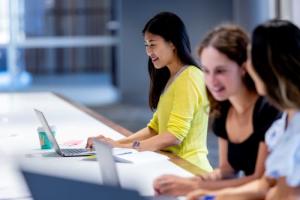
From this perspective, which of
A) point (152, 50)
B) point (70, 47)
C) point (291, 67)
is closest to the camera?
point (291, 67)

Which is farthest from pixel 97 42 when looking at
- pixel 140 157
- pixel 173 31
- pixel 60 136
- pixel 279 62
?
pixel 279 62

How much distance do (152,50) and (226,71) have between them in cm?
115

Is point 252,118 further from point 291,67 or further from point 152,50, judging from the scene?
point 152,50

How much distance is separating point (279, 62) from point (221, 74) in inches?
12.1

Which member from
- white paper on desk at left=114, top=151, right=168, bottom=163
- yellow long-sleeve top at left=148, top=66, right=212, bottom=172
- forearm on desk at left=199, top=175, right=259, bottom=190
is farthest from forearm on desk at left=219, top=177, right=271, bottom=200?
yellow long-sleeve top at left=148, top=66, right=212, bottom=172

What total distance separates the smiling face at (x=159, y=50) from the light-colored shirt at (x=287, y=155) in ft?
4.47

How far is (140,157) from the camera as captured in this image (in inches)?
114

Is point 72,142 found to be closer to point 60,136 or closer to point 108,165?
point 60,136

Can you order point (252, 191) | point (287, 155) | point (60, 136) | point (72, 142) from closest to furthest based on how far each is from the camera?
point (287, 155) < point (252, 191) < point (72, 142) < point (60, 136)

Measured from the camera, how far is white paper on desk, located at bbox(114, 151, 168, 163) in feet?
9.27

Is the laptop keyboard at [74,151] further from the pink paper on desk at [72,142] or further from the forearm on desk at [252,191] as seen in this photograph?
the forearm on desk at [252,191]

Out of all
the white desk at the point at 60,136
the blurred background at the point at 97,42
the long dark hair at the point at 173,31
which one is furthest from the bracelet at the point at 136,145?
the blurred background at the point at 97,42

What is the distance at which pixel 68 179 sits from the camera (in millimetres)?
1743

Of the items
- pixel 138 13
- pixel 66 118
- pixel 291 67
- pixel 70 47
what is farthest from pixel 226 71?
pixel 70 47
